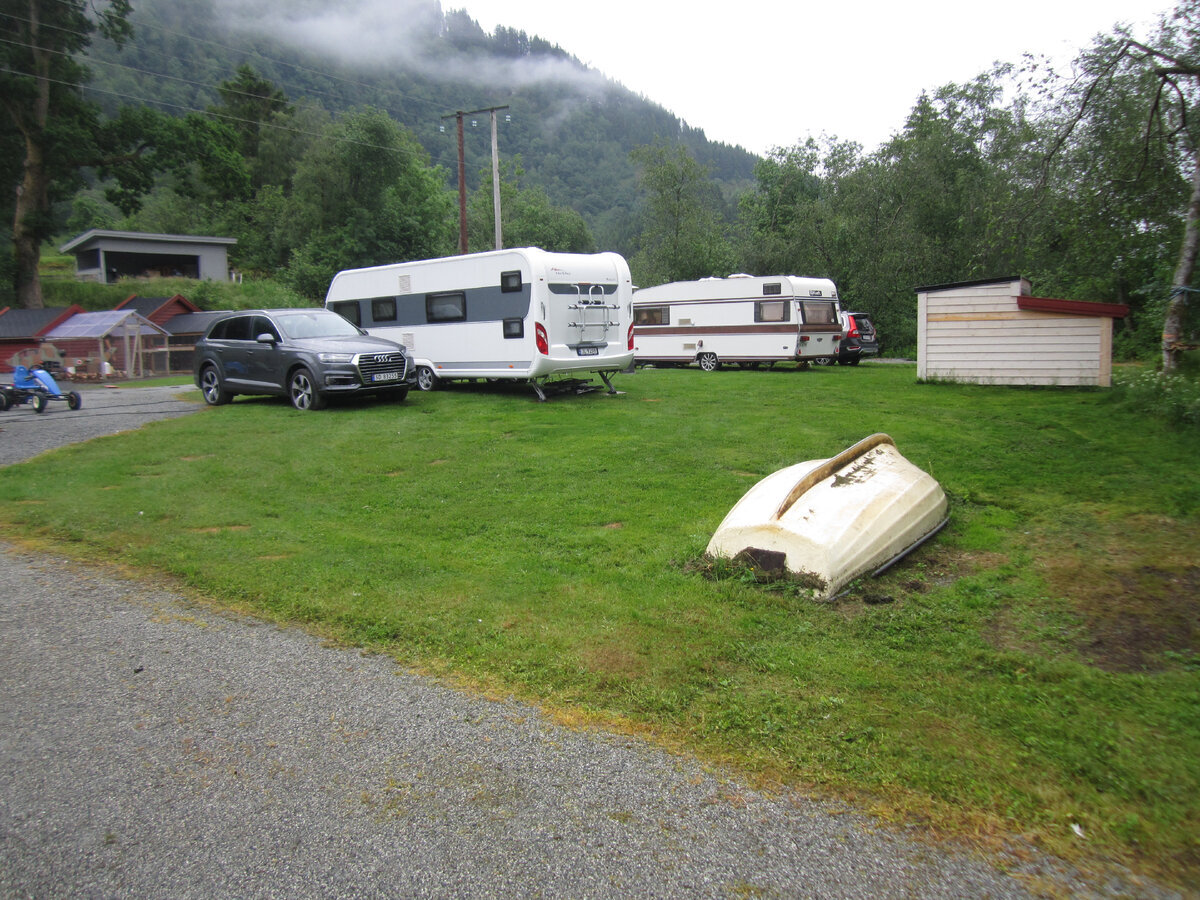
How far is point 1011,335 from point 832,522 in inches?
560

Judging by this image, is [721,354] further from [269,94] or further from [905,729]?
[269,94]

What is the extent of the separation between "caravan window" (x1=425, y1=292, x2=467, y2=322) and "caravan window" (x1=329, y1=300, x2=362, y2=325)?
2.19 meters

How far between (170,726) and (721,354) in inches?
877

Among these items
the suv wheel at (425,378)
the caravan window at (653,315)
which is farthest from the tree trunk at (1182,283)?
the caravan window at (653,315)

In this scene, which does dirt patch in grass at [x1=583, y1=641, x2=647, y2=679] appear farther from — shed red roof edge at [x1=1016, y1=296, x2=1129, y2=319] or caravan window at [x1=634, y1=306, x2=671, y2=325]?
caravan window at [x1=634, y1=306, x2=671, y2=325]

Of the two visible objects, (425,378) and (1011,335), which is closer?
(425,378)

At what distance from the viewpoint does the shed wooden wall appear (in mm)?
16344

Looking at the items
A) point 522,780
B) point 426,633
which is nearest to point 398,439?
point 426,633

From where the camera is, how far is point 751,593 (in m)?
4.87

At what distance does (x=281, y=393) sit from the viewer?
46.6 ft

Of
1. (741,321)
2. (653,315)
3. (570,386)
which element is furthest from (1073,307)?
(653,315)

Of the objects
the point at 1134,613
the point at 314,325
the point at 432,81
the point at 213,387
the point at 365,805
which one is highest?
the point at 432,81

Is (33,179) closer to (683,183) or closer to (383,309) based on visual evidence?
(383,309)

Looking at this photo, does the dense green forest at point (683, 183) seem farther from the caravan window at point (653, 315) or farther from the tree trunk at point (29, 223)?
the caravan window at point (653, 315)
